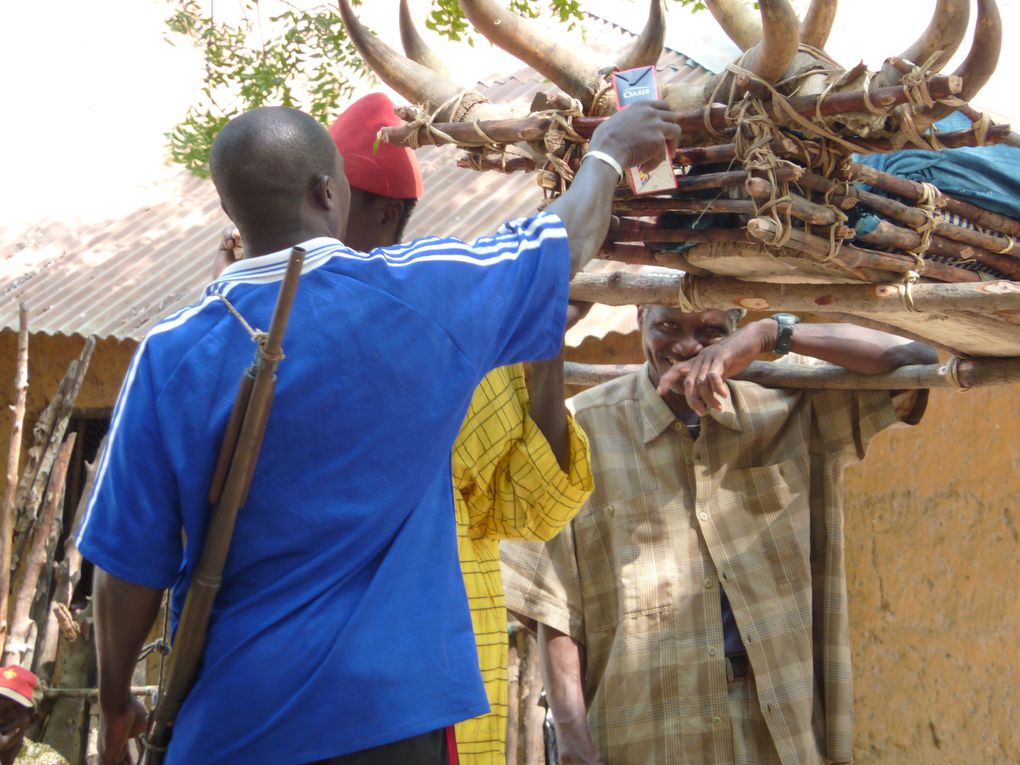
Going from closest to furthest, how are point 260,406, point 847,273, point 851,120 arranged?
1. point 260,406
2. point 851,120
3. point 847,273

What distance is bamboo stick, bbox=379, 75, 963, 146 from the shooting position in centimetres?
208

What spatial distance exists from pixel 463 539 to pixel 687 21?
25.6 feet

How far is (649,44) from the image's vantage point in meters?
2.39

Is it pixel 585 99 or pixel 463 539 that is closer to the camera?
pixel 585 99

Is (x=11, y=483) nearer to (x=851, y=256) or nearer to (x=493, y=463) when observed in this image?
(x=493, y=463)

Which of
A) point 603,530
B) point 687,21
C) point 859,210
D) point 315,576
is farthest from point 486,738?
point 687,21

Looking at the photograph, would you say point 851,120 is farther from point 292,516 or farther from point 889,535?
point 889,535

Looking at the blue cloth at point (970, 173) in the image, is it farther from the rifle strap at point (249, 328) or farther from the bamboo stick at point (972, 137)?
the rifle strap at point (249, 328)

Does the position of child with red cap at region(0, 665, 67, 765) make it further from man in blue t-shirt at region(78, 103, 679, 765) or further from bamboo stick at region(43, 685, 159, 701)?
man in blue t-shirt at region(78, 103, 679, 765)

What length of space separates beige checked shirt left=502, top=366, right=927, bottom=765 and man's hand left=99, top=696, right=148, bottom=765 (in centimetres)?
151

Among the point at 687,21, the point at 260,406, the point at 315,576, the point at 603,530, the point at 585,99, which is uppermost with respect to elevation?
the point at 687,21

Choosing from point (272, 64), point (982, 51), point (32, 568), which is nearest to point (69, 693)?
point (32, 568)

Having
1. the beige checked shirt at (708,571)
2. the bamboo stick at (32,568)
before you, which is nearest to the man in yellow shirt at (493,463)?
the beige checked shirt at (708,571)

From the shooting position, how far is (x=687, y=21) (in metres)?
Answer: 9.70
